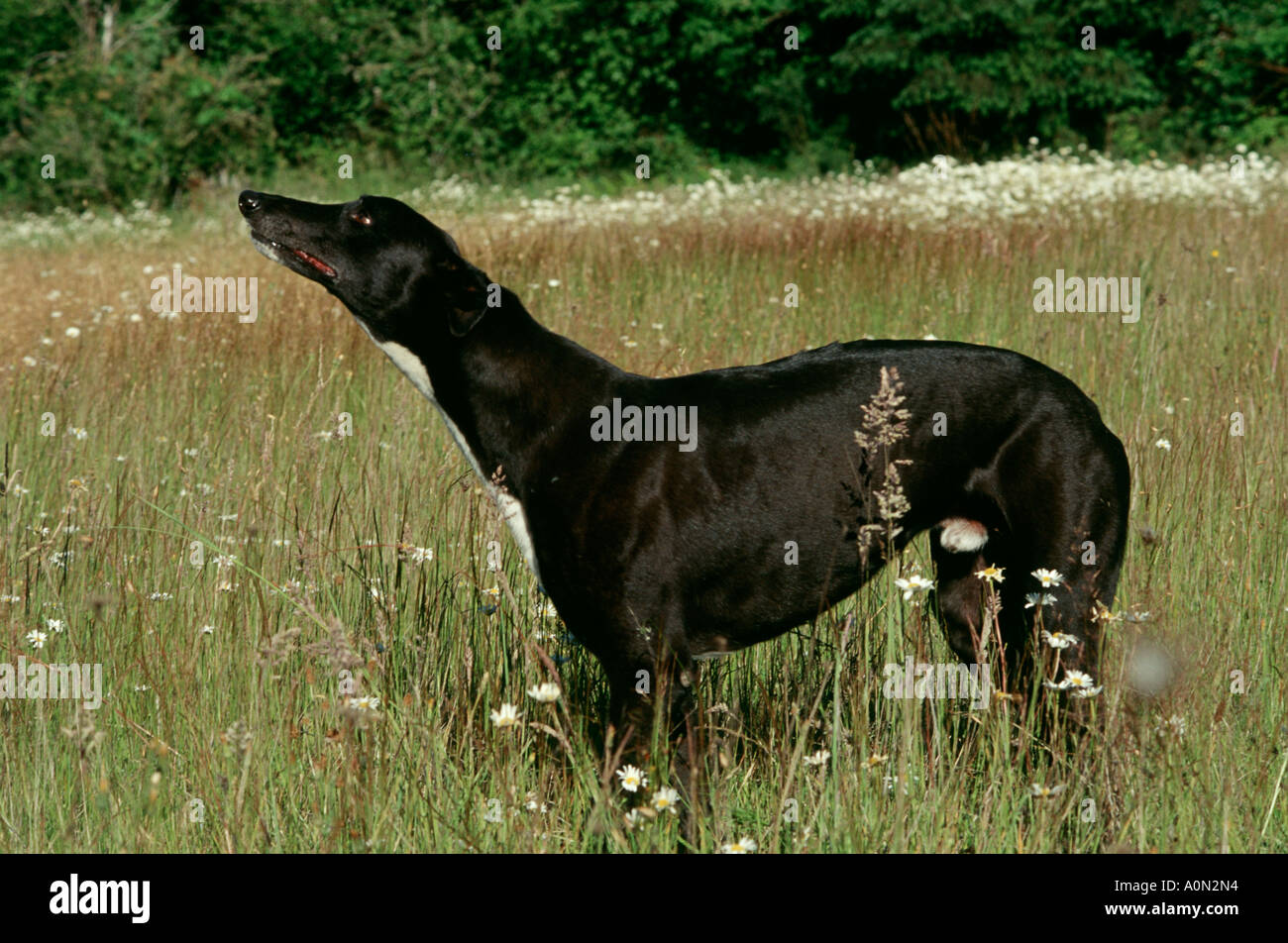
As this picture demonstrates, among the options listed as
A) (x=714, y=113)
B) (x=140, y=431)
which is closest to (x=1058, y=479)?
(x=140, y=431)

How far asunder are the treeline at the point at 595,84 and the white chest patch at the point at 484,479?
22.8 meters

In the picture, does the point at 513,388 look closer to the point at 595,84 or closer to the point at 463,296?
the point at 463,296

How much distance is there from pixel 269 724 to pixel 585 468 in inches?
44.3

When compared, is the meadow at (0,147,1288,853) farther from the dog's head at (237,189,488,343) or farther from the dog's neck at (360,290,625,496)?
the dog's head at (237,189,488,343)

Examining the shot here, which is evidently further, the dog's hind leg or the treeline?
the treeline

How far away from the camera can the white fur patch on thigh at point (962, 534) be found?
3234mm

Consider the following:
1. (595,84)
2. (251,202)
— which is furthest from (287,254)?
(595,84)

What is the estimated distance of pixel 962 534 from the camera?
10.7ft

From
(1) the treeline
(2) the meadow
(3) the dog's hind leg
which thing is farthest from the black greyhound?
(1) the treeline

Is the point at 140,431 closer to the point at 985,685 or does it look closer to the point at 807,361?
the point at 807,361

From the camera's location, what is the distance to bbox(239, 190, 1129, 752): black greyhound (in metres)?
3.00

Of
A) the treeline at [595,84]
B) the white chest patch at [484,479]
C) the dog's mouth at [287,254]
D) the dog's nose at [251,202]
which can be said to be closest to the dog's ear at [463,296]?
the white chest patch at [484,479]

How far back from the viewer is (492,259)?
27.6 feet

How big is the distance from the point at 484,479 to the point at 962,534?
49.9 inches
